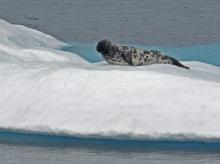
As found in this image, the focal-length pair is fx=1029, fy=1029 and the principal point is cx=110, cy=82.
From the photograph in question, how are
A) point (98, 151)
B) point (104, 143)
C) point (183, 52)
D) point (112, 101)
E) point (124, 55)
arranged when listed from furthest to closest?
1. point (183, 52)
2. point (124, 55)
3. point (112, 101)
4. point (104, 143)
5. point (98, 151)

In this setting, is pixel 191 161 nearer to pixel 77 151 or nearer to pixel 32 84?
pixel 77 151

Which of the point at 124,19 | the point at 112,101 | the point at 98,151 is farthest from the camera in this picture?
the point at 124,19

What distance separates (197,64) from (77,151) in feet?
9.35

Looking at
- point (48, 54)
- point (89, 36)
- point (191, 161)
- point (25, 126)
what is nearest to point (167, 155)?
point (191, 161)

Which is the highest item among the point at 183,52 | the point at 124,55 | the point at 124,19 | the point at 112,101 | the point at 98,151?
the point at 124,19

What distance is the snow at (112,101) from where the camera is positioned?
7.34m

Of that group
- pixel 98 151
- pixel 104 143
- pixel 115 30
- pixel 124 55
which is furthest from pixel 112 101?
pixel 115 30

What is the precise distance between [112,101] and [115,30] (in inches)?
227

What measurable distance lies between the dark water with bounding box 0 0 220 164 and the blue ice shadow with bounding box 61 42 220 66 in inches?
27.5

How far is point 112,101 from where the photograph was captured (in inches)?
304

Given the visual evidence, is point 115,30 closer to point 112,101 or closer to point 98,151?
point 112,101

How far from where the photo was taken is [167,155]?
7.13 meters

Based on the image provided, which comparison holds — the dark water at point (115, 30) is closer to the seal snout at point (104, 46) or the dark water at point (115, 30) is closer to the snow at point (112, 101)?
the snow at point (112, 101)

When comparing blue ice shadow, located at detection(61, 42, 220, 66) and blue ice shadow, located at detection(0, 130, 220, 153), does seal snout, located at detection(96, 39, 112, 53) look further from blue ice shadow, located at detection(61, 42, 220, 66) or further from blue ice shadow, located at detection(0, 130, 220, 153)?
blue ice shadow, located at detection(0, 130, 220, 153)
